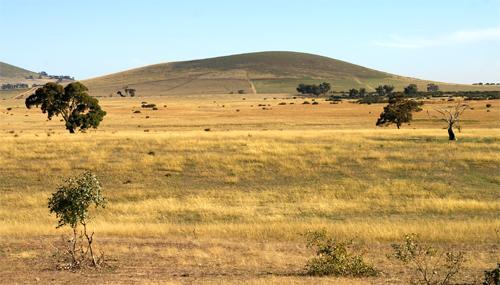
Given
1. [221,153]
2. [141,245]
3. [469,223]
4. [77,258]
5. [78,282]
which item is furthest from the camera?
[221,153]

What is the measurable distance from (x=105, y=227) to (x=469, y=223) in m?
15.2

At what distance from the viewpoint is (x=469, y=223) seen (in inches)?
949

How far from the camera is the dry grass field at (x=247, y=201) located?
18.7m

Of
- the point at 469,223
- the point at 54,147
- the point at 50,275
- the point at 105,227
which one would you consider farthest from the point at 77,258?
the point at 54,147

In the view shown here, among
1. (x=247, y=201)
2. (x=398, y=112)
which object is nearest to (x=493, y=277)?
(x=247, y=201)

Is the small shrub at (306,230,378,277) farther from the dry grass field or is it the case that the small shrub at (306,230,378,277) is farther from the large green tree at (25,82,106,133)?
the large green tree at (25,82,106,133)

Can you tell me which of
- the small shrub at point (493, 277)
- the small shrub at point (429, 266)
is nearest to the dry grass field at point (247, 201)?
the small shrub at point (429, 266)

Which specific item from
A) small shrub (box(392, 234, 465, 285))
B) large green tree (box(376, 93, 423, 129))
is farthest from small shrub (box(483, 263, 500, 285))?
large green tree (box(376, 93, 423, 129))

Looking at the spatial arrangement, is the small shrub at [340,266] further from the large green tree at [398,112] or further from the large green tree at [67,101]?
the large green tree at [398,112]

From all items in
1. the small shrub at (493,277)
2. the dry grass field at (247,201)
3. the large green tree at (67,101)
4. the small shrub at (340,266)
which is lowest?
the dry grass field at (247,201)

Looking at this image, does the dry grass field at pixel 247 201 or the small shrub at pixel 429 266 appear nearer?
the small shrub at pixel 429 266

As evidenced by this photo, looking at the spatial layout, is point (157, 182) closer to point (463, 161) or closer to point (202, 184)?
point (202, 184)

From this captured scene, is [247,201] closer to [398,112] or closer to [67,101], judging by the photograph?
[67,101]

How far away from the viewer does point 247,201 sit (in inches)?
1209
